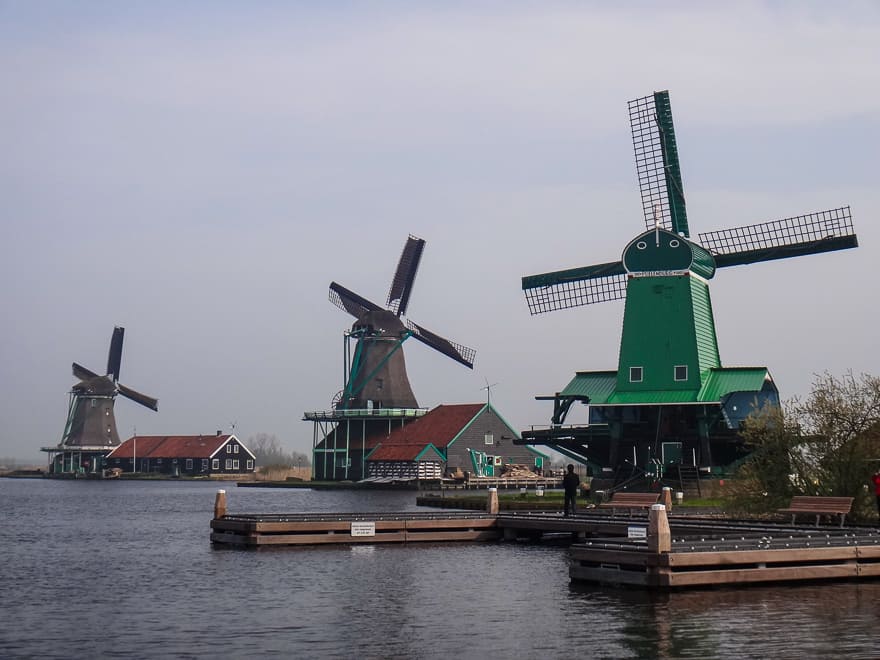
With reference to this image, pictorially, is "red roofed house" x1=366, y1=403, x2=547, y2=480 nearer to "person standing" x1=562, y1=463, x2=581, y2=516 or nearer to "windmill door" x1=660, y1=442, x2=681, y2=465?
"windmill door" x1=660, y1=442, x2=681, y2=465

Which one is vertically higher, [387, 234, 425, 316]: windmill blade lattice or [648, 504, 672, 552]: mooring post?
[387, 234, 425, 316]: windmill blade lattice

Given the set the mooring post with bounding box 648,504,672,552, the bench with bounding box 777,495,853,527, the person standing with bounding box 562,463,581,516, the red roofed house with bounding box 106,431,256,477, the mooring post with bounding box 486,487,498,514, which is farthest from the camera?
the red roofed house with bounding box 106,431,256,477

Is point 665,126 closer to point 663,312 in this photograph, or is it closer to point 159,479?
point 663,312

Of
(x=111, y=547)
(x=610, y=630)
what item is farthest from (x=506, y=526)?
(x=610, y=630)

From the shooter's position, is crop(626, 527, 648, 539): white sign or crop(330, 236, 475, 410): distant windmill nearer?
crop(626, 527, 648, 539): white sign

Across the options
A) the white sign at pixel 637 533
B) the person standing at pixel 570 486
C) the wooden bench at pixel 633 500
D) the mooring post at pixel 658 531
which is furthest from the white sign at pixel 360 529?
the mooring post at pixel 658 531

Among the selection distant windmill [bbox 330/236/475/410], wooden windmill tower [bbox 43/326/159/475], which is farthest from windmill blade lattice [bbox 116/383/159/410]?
distant windmill [bbox 330/236/475/410]

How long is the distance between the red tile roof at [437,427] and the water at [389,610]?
65.3 metres

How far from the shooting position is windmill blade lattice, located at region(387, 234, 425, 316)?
10196 centimetres

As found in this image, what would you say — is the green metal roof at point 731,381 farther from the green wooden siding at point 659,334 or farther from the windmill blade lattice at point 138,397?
the windmill blade lattice at point 138,397

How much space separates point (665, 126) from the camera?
6181cm

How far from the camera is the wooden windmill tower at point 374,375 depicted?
103625 millimetres

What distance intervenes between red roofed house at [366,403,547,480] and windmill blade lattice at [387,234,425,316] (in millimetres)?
10379

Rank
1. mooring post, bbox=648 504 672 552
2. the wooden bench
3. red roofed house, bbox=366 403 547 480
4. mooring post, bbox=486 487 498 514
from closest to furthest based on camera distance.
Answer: mooring post, bbox=648 504 672 552 → the wooden bench → mooring post, bbox=486 487 498 514 → red roofed house, bbox=366 403 547 480
